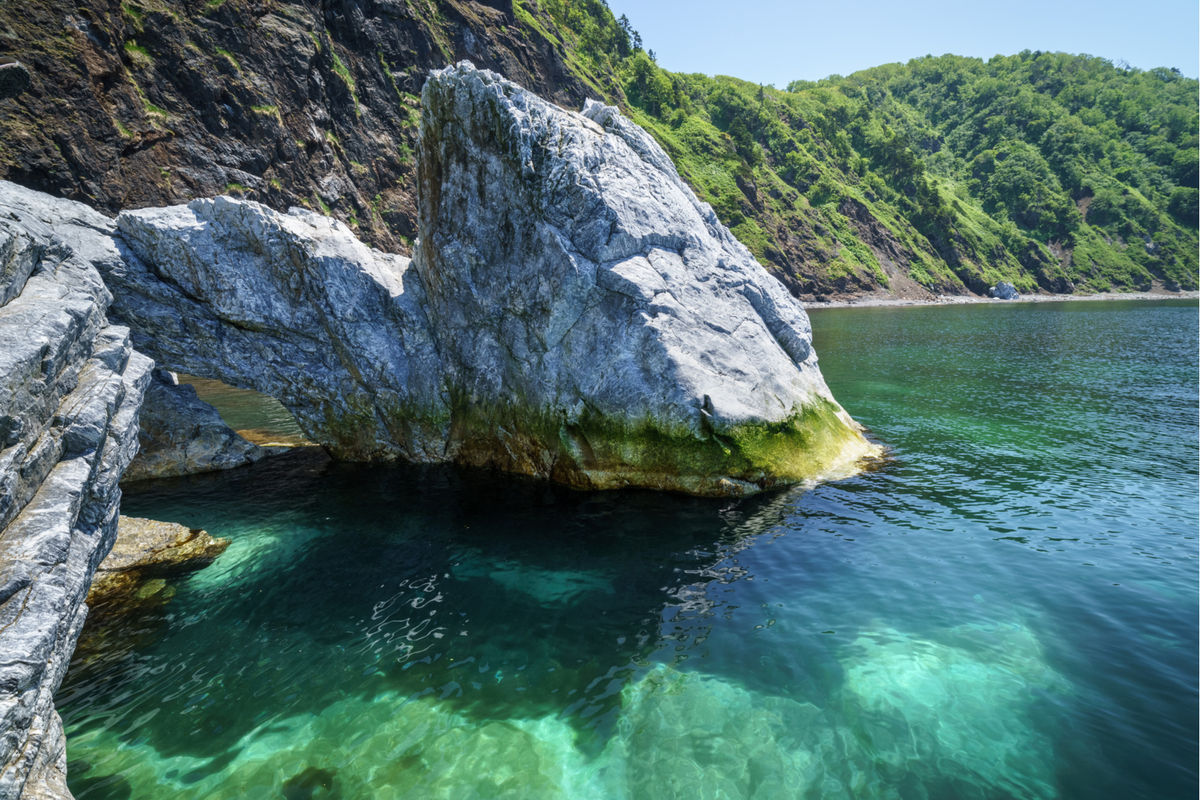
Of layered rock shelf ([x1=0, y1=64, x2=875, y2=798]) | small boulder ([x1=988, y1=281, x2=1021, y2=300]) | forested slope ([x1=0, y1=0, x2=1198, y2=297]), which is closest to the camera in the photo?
layered rock shelf ([x1=0, y1=64, x2=875, y2=798])

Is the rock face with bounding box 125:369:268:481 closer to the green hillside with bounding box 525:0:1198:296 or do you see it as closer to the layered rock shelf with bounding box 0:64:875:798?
the layered rock shelf with bounding box 0:64:875:798

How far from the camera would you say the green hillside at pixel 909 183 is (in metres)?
128

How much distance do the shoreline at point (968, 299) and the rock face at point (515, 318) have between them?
326ft

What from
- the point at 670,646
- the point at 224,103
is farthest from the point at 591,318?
the point at 224,103

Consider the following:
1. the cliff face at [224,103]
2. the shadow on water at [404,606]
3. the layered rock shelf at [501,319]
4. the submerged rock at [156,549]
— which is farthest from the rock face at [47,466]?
Result: the cliff face at [224,103]

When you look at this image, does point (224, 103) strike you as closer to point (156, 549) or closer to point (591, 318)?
point (156, 549)

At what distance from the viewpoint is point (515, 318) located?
20.1m

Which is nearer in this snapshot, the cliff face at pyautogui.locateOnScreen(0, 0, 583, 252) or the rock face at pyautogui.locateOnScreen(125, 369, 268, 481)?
the rock face at pyautogui.locateOnScreen(125, 369, 268, 481)

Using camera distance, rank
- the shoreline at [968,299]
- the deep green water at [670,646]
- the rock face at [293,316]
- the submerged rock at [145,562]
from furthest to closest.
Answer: the shoreline at [968,299] < the rock face at [293,316] < the submerged rock at [145,562] < the deep green water at [670,646]

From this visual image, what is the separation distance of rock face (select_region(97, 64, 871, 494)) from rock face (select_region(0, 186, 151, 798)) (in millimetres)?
7662

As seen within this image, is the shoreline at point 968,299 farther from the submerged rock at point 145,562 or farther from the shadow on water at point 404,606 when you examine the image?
Result: the submerged rock at point 145,562

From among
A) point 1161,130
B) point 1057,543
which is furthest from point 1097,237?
point 1057,543

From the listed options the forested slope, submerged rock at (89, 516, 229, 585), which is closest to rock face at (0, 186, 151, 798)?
submerged rock at (89, 516, 229, 585)

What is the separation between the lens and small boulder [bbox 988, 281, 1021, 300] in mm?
130750
